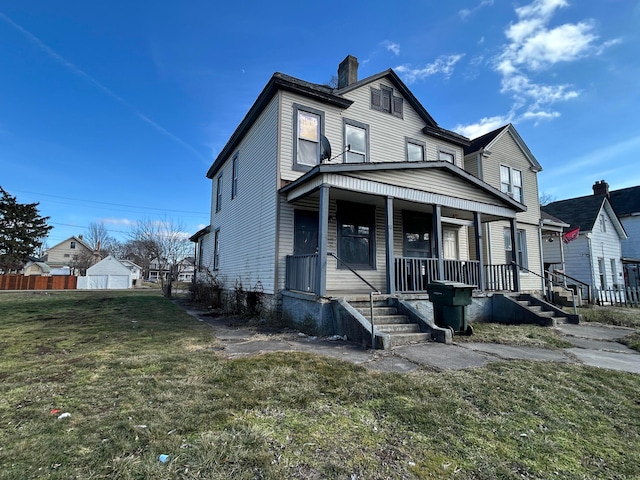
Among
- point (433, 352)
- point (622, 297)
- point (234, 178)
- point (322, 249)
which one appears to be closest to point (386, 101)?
point (234, 178)

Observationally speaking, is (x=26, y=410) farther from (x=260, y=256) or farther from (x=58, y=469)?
(x=260, y=256)

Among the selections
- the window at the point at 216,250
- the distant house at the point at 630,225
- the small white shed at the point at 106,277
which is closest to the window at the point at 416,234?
the window at the point at 216,250

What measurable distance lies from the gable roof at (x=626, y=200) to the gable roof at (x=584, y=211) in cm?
412

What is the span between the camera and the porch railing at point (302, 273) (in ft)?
24.2

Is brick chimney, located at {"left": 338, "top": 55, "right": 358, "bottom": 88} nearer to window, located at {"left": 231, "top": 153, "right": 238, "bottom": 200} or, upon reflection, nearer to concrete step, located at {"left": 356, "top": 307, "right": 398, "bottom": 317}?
window, located at {"left": 231, "top": 153, "right": 238, "bottom": 200}

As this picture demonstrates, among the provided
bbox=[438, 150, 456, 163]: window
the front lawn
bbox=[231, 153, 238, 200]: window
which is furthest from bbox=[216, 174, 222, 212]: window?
the front lawn

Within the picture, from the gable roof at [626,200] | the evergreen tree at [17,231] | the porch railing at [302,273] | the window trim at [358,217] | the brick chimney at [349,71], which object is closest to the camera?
the porch railing at [302,273]

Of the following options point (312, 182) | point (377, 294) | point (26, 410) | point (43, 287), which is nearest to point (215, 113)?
point (312, 182)

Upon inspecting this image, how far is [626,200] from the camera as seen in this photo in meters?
23.7

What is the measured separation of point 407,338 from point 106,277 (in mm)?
37130

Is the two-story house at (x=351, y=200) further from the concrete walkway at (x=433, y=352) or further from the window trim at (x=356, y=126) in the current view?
the concrete walkway at (x=433, y=352)

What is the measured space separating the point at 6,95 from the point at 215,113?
12.5 m

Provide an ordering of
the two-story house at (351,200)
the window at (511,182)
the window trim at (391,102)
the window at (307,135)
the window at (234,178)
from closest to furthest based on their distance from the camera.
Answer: the two-story house at (351,200) → the window at (307,135) → the window trim at (391,102) → the window at (234,178) → the window at (511,182)

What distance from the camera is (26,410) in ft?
9.18
